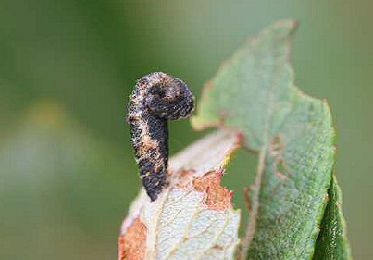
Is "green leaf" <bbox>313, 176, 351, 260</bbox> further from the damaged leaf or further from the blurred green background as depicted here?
the blurred green background

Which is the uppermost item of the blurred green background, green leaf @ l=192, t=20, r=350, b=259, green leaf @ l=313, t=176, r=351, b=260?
the blurred green background

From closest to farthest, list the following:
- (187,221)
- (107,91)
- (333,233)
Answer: (333,233)
(187,221)
(107,91)

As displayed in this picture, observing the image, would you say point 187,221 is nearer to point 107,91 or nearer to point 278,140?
point 278,140

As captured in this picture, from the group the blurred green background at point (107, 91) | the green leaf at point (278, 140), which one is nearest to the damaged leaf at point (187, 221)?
the green leaf at point (278, 140)

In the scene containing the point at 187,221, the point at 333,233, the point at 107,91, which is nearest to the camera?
the point at 333,233

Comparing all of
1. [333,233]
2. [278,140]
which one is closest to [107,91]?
[278,140]

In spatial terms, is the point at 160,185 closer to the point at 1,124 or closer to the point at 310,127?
the point at 310,127

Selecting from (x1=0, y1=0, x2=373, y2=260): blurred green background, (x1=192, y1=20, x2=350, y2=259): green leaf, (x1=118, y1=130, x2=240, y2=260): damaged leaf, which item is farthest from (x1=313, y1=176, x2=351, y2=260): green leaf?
(x1=0, y1=0, x2=373, y2=260): blurred green background
